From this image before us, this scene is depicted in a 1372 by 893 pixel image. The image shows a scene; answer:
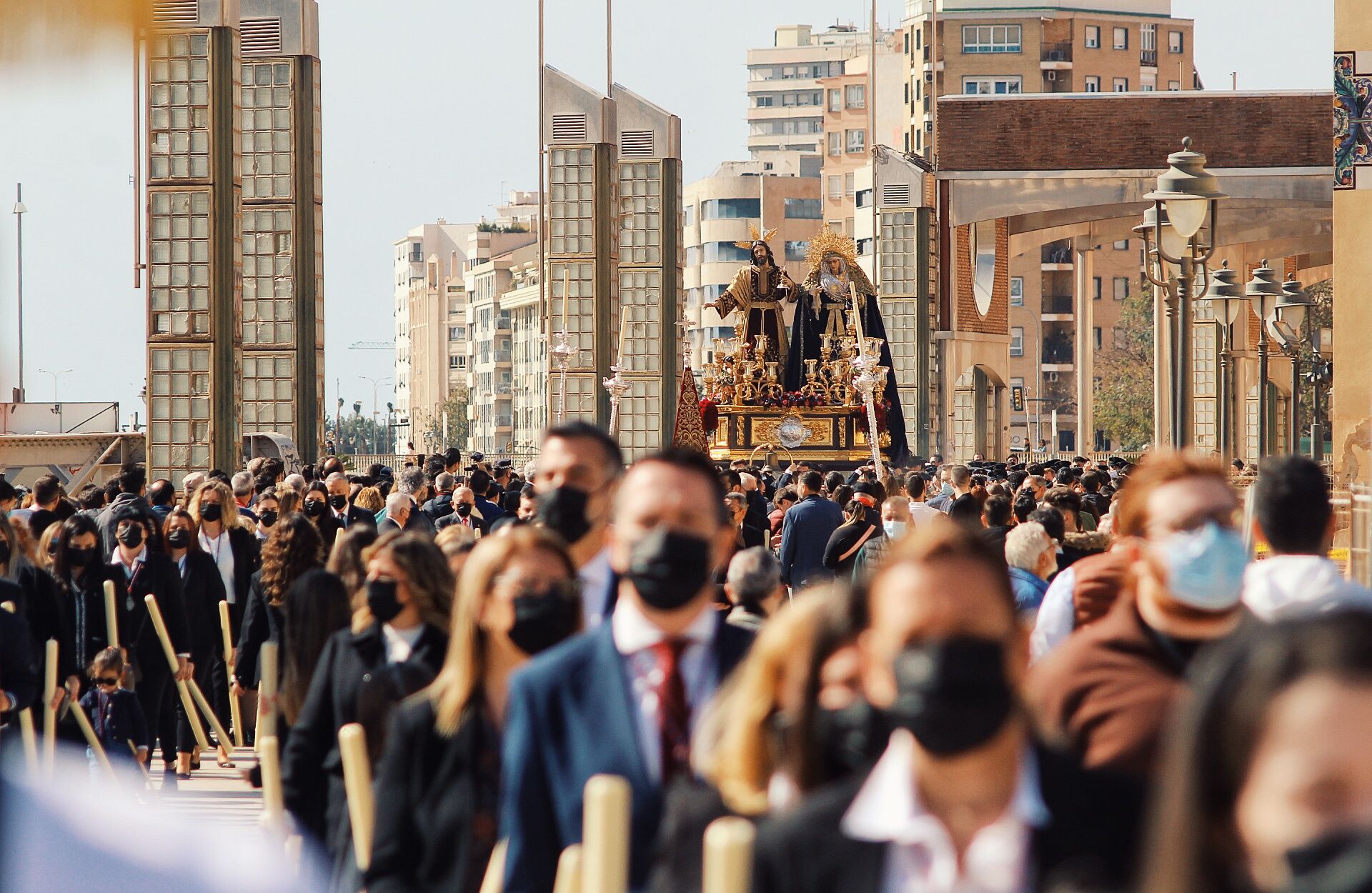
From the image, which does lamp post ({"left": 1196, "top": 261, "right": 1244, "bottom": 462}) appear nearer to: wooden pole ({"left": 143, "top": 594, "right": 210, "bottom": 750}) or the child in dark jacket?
wooden pole ({"left": 143, "top": 594, "right": 210, "bottom": 750})

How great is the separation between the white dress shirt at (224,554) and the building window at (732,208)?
10151 centimetres

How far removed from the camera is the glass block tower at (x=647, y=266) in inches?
1208

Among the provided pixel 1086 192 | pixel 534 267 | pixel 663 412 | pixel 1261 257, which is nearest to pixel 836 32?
pixel 534 267

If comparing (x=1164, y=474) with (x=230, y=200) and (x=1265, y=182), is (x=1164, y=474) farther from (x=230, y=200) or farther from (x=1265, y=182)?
(x=1265, y=182)

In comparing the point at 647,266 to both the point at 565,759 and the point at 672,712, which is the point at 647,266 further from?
the point at 565,759

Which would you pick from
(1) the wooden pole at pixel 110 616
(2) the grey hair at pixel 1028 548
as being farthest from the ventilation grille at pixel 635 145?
(2) the grey hair at pixel 1028 548

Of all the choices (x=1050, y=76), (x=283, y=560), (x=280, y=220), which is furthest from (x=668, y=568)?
(x=1050, y=76)

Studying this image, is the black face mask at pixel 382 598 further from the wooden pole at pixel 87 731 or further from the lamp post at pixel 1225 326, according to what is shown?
the lamp post at pixel 1225 326

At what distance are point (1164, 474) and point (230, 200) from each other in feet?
65.2

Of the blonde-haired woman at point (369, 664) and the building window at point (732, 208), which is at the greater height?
the building window at point (732, 208)

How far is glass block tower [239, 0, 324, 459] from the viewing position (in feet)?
79.2

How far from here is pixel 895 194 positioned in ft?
141

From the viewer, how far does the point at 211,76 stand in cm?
2305

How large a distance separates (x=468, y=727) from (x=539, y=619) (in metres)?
0.27
